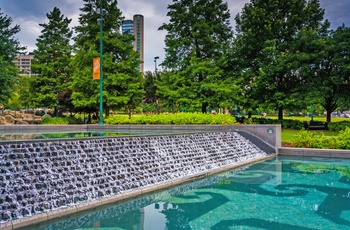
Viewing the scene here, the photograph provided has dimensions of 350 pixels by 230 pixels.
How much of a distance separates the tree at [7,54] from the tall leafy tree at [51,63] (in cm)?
684

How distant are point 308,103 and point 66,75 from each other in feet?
83.8

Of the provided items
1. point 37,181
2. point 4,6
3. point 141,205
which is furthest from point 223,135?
point 4,6

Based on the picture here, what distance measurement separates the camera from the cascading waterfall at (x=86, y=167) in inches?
248

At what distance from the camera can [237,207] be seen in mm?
7215

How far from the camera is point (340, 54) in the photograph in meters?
23.0

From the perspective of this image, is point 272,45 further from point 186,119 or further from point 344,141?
point 344,141

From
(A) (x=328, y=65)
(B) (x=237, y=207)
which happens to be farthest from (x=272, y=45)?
(B) (x=237, y=207)

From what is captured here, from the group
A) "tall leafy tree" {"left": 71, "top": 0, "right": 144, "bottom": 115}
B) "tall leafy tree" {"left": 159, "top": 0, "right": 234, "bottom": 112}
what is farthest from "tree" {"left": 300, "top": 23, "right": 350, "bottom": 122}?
"tall leafy tree" {"left": 71, "top": 0, "right": 144, "bottom": 115}

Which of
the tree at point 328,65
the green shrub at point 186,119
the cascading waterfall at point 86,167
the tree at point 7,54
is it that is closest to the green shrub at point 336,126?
the tree at point 328,65

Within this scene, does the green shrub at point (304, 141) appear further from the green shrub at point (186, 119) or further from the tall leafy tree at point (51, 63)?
the tall leafy tree at point (51, 63)

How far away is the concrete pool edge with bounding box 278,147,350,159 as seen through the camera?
46.0 feet

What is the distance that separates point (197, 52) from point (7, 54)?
15.5 meters

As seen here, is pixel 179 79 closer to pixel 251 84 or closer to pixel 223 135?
pixel 251 84

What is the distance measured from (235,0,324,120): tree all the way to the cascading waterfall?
1433 cm
